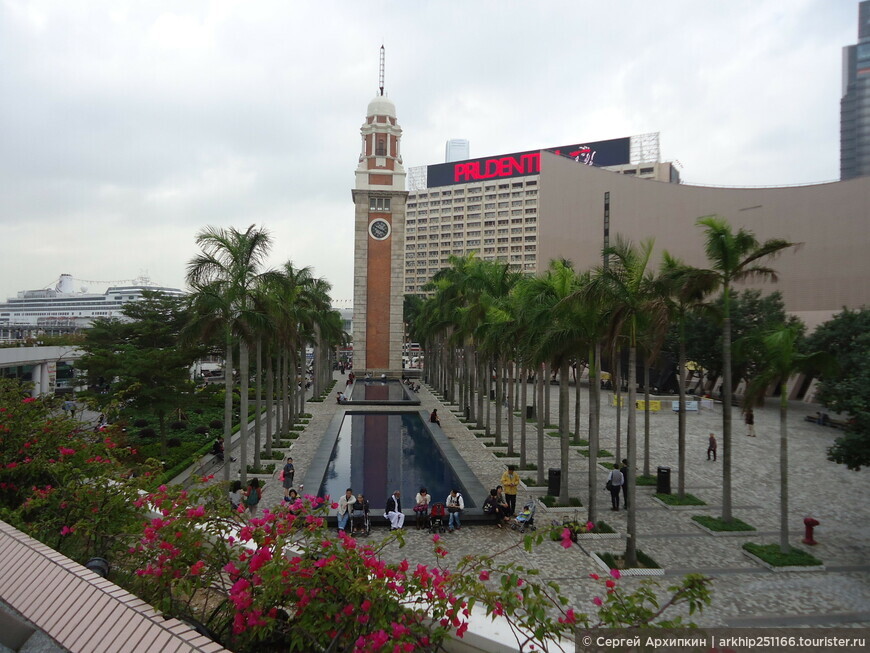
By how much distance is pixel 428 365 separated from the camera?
4819 centimetres

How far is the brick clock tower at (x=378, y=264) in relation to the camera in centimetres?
4772

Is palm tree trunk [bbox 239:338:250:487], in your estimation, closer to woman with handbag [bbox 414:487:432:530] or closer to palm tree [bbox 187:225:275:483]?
palm tree [bbox 187:225:275:483]

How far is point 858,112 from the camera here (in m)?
87.2

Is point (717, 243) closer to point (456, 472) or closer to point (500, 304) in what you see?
point (500, 304)

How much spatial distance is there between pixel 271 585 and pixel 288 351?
17.5 m

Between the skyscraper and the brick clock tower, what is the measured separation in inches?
2925

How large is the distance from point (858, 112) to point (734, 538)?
10348 centimetres

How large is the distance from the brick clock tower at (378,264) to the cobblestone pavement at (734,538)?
1076 inches

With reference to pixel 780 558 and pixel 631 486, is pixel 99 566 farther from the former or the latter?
pixel 780 558

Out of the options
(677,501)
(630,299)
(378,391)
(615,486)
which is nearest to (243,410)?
(615,486)

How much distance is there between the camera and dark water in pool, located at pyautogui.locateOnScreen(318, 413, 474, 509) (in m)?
15.0

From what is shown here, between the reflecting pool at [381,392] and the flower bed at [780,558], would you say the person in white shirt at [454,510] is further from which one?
the reflecting pool at [381,392]

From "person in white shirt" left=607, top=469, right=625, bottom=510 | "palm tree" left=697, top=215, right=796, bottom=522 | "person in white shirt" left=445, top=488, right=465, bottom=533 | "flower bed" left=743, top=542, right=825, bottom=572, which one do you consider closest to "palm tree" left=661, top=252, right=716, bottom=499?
"palm tree" left=697, top=215, right=796, bottom=522

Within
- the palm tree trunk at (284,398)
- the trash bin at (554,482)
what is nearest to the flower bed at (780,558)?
the trash bin at (554,482)
